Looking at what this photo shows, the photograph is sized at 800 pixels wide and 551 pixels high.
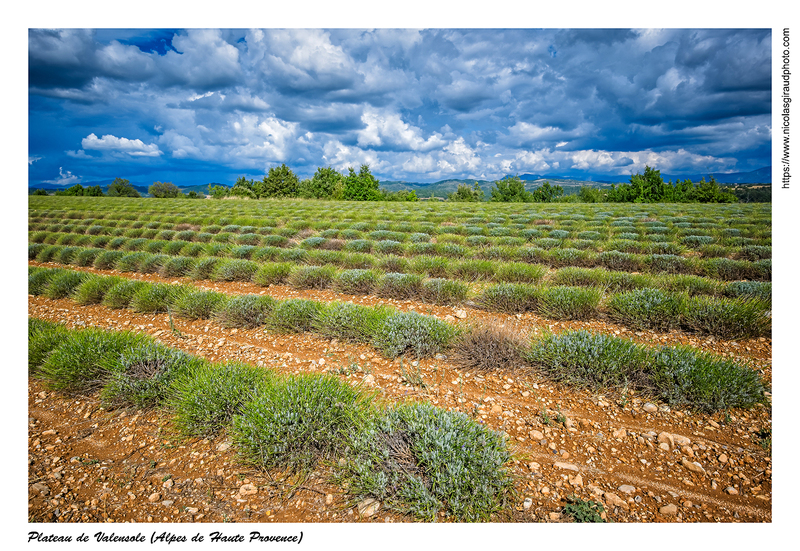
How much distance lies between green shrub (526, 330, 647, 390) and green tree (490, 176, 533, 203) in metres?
55.0

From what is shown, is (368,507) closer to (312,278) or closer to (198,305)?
(198,305)

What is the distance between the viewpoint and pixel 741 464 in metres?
2.63

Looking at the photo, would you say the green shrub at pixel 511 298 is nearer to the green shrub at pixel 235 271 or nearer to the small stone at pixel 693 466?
the small stone at pixel 693 466

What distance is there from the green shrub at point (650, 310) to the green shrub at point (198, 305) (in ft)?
21.2

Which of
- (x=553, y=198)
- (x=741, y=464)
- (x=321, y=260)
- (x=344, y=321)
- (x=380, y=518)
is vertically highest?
(x=553, y=198)

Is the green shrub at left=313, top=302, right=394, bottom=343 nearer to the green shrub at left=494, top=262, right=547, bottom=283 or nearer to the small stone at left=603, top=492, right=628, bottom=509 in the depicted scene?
the small stone at left=603, top=492, right=628, bottom=509

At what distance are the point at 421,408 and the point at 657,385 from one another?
2.51 metres

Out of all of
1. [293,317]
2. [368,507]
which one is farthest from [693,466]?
[293,317]

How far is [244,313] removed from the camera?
5.48 m

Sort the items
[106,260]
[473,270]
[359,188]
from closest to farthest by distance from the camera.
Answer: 1. [473,270]
2. [106,260]
3. [359,188]

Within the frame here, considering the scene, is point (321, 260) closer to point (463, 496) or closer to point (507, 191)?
point (463, 496)

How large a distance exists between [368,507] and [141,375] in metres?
2.85

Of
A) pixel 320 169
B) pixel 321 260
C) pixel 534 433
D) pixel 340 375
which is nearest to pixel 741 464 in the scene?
pixel 534 433

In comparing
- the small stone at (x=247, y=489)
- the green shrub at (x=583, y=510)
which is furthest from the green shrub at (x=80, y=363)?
the green shrub at (x=583, y=510)
